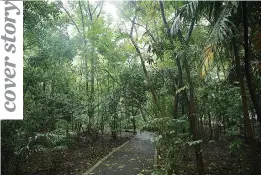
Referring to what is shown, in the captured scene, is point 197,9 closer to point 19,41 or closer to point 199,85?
point 19,41

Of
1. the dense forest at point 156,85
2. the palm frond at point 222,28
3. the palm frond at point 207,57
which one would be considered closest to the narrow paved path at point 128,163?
the dense forest at point 156,85

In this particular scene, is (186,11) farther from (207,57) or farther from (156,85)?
(156,85)

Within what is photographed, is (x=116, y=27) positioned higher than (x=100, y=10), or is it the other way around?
(x=100, y=10)

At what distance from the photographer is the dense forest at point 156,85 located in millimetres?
5344

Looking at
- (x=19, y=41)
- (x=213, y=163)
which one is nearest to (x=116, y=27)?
(x=213, y=163)

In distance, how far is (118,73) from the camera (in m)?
14.1

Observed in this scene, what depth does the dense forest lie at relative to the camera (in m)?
5.34

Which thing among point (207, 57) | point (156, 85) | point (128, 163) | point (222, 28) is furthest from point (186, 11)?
point (156, 85)

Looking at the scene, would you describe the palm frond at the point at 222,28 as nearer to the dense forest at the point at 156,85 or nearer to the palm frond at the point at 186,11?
the dense forest at the point at 156,85

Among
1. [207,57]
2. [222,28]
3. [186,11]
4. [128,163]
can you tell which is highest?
[186,11]

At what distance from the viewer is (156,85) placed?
12.7 meters

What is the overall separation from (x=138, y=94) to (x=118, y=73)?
1.49 metres

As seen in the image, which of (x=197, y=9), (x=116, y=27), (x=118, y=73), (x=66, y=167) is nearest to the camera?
(x=197, y=9)

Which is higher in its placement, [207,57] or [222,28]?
[222,28]
